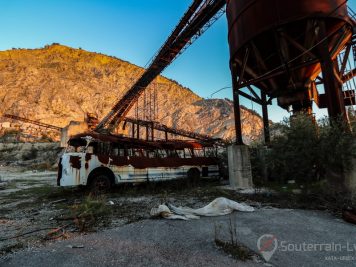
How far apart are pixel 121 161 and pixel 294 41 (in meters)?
8.68

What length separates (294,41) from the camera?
857 cm

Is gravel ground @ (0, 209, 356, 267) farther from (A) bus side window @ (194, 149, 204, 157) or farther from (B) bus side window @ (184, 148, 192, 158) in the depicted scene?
(A) bus side window @ (194, 149, 204, 157)

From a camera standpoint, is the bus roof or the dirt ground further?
the bus roof

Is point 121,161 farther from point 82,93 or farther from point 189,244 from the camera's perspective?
point 82,93

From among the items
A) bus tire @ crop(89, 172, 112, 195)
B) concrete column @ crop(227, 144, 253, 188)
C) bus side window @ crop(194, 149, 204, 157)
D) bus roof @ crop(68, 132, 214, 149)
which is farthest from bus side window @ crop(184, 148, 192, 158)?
bus tire @ crop(89, 172, 112, 195)

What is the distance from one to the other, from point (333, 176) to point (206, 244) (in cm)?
536

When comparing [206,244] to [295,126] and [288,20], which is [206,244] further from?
[288,20]

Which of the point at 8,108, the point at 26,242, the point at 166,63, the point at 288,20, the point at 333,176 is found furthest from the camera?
the point at 8,108

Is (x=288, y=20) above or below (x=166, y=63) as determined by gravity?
below

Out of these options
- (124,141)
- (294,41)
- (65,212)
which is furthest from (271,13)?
(65,212)

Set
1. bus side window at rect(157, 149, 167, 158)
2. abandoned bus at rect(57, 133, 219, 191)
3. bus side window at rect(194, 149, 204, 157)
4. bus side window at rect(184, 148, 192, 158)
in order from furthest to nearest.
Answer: bus side window at rect(194, 149, 204, 157)
bus side window at rect(184, 148, 192, 158)
bus side window at rect(157, 149, 167, 158)
abandoned bus at rect(57, 133, 219, 191)

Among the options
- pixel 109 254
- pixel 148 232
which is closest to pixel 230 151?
pixel 148 232

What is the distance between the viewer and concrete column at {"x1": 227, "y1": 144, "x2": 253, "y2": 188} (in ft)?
33.7

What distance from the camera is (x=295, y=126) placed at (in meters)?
7.59
